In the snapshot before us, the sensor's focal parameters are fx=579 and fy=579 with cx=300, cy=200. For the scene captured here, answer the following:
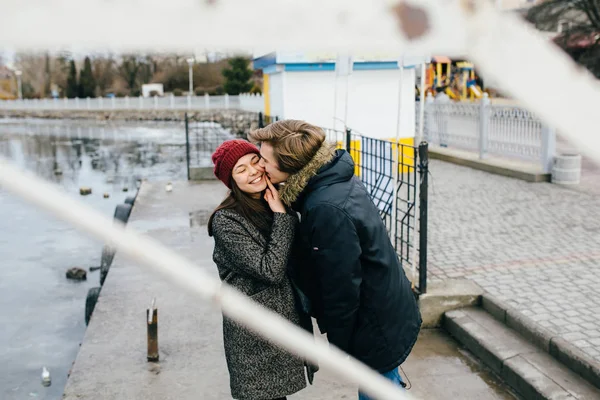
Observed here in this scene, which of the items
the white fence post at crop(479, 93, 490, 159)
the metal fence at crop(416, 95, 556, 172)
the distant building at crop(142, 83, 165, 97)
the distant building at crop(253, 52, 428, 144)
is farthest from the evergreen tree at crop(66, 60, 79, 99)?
the white fence post at crop(479, 93, 490, 159)

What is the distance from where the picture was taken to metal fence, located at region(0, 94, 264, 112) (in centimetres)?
4012

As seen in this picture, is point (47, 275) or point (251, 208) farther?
point (47, 275)

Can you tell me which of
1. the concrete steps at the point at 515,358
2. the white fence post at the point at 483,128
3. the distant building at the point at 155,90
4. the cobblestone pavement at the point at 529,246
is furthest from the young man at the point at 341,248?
the distant building at the point at 155,90

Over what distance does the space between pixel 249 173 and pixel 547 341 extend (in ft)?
9.02

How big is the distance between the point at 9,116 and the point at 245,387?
5873 centimetres

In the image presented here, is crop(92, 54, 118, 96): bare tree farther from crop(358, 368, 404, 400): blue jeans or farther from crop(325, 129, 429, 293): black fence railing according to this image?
crop(325, 129, 429, 293): black fence railing

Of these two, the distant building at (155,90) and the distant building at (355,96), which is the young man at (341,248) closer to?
the distant building at (355,96)

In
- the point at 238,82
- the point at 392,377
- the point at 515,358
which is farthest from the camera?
the point at 238,82

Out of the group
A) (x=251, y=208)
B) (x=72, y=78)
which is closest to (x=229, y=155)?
(x=251, y=208)

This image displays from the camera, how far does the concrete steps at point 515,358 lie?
11.6 ft

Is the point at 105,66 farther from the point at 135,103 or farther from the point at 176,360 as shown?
the point at 135,103

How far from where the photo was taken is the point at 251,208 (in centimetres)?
236

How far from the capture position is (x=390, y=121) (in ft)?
38.1

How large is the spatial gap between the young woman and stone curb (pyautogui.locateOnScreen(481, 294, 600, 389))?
2.11 metres
